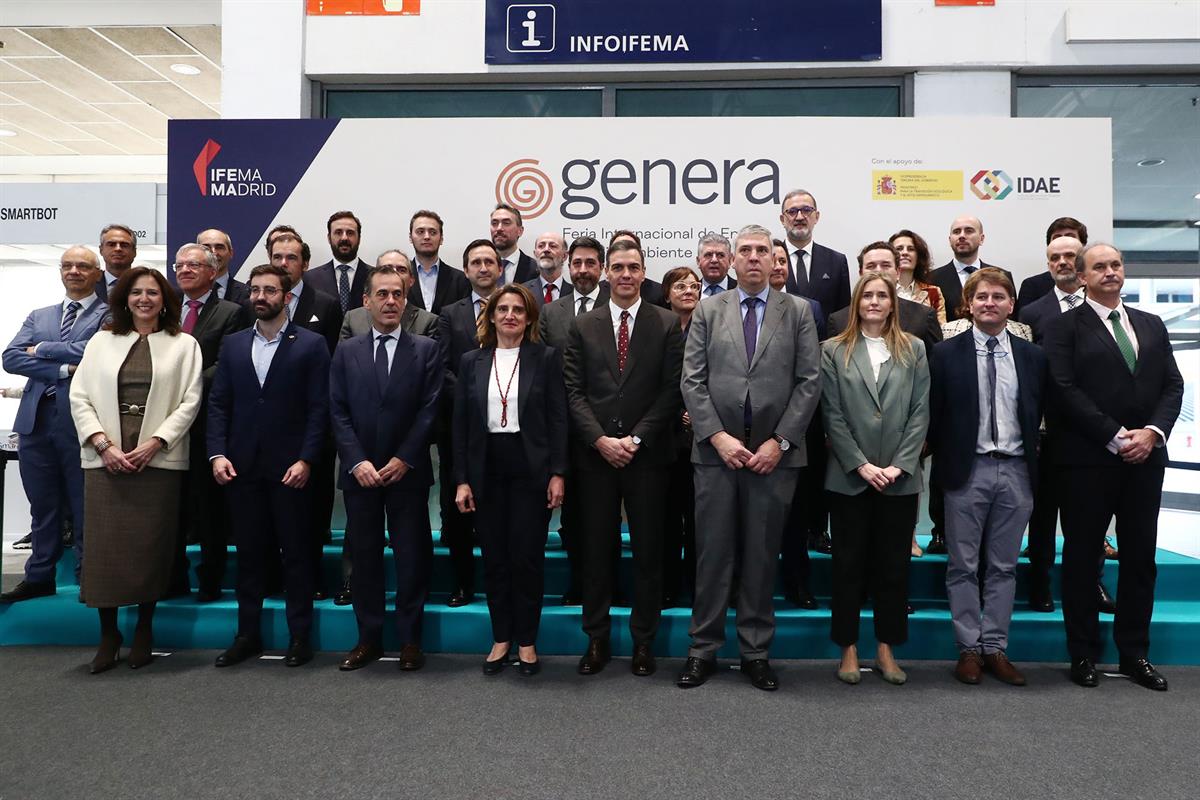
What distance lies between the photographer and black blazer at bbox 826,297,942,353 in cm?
360

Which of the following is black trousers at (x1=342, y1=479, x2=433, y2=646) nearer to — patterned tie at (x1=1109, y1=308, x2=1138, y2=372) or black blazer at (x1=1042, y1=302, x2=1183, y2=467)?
black blazer at (x1=1042, y1=302, x2=1183, y2=467)

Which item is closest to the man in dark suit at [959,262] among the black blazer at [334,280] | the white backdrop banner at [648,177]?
the white backdrop banner at [648,177]

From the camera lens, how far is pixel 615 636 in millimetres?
3471

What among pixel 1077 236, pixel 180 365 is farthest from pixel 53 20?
pixel 1077 236

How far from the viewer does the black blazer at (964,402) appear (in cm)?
319

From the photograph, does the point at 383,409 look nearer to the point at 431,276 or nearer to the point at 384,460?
the point at 384,460

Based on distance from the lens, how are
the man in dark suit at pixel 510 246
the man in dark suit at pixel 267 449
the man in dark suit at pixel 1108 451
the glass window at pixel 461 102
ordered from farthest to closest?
1. the glass window at pixel 461 102
2. the man in dark suit at pixel 510 246
3. the man in dark suit at pixel 267 449
4. the man in dark suit at pixel 1108 451

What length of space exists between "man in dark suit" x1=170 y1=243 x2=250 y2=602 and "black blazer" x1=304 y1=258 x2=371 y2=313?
2.02 ft

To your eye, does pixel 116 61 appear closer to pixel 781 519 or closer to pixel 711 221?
pixel 711 221

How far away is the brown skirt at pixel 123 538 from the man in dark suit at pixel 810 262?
10.7 feet

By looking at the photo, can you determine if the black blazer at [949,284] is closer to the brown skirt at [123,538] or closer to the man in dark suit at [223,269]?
the man in dark suit at [223,269]

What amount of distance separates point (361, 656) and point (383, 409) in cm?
104

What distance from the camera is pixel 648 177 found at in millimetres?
4934

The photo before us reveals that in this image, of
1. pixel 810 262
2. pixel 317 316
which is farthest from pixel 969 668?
pixel 317 316
